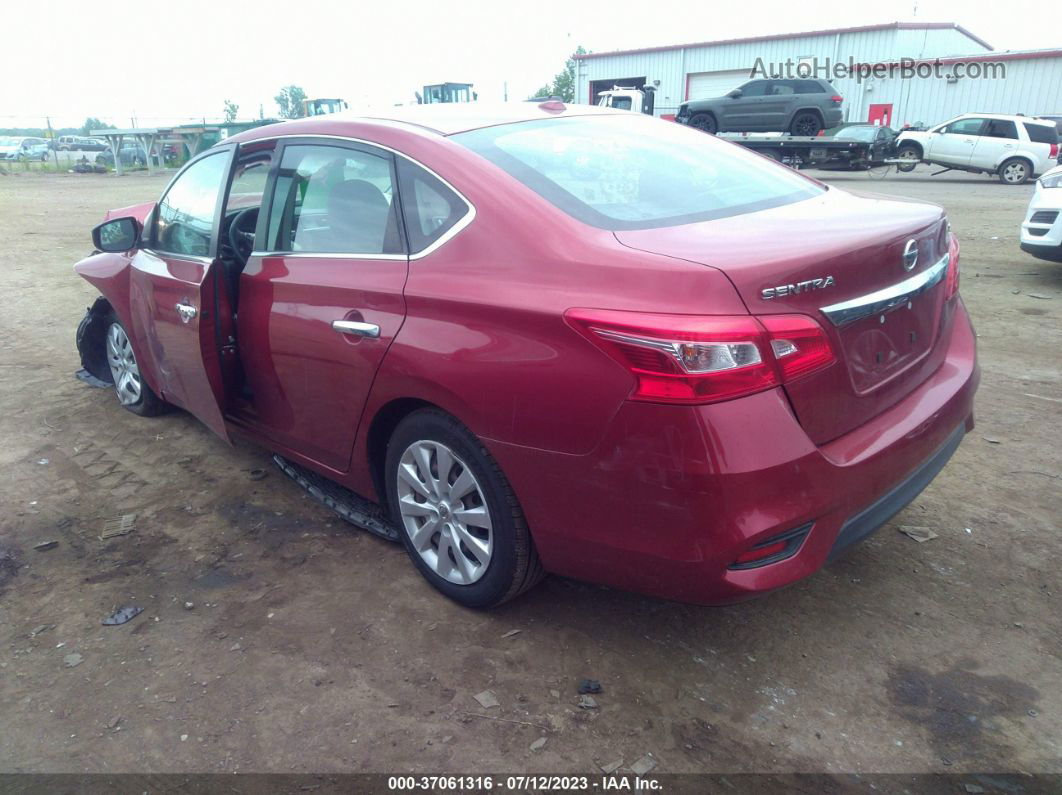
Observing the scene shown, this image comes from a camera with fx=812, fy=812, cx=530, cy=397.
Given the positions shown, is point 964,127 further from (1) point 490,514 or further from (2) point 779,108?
(1) point 490,514

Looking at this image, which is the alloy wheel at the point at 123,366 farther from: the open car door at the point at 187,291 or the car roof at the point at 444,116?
the car roof at the point at 444,116

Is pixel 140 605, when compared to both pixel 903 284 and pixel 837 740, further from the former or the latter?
pixel 903 284

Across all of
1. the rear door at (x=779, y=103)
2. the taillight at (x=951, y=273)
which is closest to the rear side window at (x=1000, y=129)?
the rear door at (x=779, y=103)

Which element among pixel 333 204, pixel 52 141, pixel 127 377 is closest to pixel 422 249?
pixel 333 204

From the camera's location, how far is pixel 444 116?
3219 millimetres

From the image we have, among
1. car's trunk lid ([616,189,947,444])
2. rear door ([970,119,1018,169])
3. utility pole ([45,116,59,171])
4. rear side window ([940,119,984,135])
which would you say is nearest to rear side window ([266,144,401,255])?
car's trunk lid ([616,189,947,444])

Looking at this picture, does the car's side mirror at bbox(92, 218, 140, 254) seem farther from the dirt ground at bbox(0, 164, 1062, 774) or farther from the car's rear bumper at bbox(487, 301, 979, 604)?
the car's rear bumper at bbox(487, 301, 979, 604)

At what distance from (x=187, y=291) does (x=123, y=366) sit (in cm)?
173

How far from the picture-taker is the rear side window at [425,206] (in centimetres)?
270

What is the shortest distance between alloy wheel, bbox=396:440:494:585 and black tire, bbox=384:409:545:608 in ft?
0.07

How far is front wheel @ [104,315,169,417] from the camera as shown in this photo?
4891 millimetres

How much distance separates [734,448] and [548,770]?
103cm

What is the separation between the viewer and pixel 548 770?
88.2 inches

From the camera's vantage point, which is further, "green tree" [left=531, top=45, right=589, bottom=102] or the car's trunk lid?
"green tree" [left=531, top=45, right=589, bottom=102]
